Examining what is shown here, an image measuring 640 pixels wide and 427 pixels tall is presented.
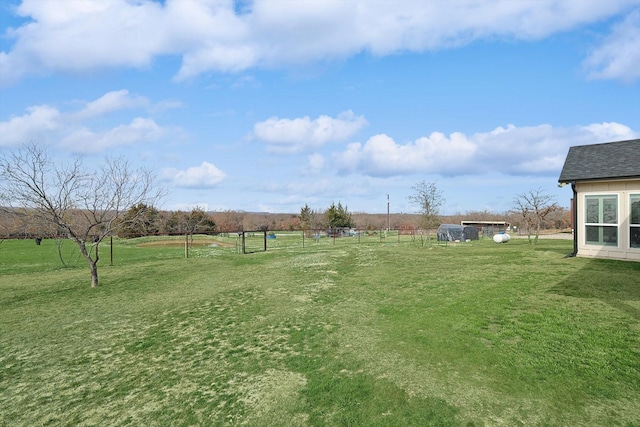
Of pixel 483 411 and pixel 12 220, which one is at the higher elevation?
pixel 12 220

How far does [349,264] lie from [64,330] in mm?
8557

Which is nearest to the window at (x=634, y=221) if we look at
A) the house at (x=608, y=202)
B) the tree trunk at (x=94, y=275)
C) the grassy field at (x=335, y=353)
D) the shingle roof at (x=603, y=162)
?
the house at (x=608, y=202)

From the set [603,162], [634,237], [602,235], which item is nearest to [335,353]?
[634,237]

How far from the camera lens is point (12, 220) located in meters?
10.3

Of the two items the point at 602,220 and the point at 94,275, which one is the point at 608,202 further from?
the point at 94,275

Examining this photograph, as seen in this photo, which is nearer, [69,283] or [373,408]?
[373,408]

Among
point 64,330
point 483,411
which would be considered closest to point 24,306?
point 64,330

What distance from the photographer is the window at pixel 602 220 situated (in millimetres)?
10383

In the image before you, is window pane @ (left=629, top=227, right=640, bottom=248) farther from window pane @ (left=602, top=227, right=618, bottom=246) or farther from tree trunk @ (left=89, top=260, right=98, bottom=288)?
tree trunk @ (left=89, top=260, right=98, bottom=288)

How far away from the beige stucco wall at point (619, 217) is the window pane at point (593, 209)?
0.42 ft

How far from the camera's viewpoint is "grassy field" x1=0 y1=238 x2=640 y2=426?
3367 millimetres

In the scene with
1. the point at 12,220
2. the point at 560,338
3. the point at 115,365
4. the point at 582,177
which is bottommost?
the point at 115,365

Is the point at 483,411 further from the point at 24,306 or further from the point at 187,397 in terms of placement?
the point at 24,306

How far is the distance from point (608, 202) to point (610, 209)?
8.5 inches
